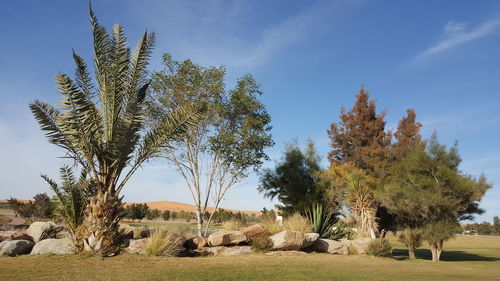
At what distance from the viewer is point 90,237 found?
12.0 metres

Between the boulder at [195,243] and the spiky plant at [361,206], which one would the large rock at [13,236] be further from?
the spiky plant at [361,206]

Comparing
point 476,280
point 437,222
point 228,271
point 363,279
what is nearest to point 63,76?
point 228,271

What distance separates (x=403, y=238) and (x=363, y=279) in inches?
549

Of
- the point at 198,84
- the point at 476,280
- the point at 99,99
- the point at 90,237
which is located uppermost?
the point at 198,84

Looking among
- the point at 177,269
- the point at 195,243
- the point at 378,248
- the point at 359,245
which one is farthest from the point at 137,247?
the point at 378,248

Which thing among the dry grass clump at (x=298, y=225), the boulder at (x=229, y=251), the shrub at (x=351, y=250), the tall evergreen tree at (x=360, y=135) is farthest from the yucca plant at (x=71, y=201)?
the tall evergreen tree at (x=360, y=135)

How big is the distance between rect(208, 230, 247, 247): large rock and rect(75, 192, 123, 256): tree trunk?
396cm

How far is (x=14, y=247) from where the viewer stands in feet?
40.3

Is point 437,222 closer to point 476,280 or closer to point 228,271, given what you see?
point 476,280

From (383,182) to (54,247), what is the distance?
898 inches

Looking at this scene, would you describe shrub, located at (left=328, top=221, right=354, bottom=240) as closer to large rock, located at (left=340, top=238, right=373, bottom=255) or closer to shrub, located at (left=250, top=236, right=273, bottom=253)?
large rock, located at (left=340, top=238, right=373, bottom=255)

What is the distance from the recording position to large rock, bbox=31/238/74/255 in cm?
1228

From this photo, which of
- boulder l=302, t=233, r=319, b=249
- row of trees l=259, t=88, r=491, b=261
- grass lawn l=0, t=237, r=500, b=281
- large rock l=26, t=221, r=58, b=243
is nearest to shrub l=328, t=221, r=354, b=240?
row of trees l=259, t=88, r=491, b=261

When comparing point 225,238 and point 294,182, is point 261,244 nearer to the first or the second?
point 225,238
